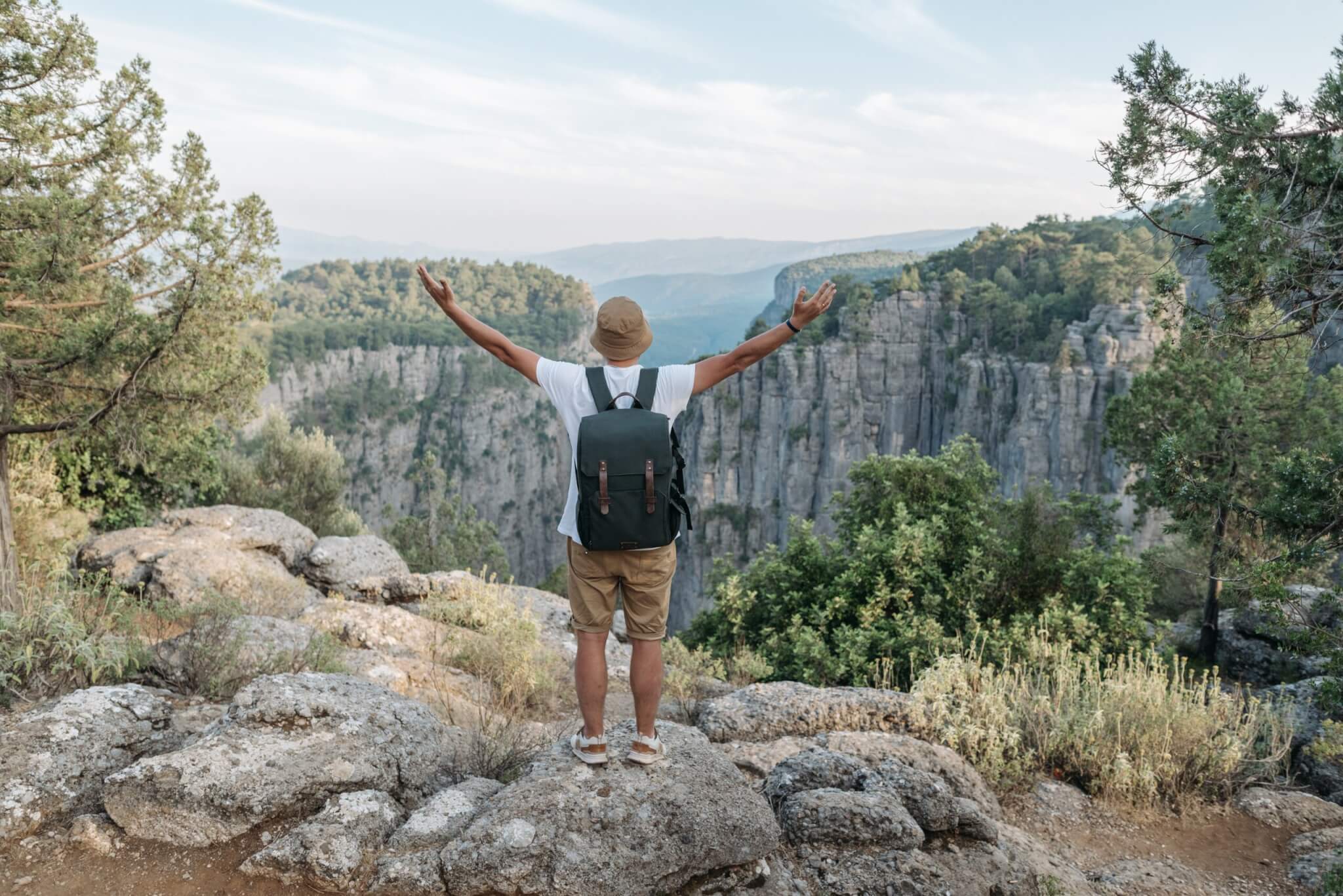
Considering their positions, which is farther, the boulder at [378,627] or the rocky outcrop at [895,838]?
the boulder at [378,627]

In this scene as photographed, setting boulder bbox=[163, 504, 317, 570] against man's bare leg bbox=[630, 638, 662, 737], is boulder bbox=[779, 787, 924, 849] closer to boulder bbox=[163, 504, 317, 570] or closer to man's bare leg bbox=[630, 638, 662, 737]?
man's bare leg bbox=[630, 638, 662, 737]

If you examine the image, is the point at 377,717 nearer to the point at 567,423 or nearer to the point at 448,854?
the point at 448,854

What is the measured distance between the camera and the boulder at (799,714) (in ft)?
17.9

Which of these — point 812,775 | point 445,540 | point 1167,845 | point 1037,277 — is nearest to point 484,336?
point 812,775

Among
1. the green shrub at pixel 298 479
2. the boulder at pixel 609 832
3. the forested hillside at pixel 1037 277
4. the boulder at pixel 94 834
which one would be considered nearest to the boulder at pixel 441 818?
the boulder at pixel 609 832

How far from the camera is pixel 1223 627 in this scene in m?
13.8

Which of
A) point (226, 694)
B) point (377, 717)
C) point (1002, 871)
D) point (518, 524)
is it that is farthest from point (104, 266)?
point (518, 524)

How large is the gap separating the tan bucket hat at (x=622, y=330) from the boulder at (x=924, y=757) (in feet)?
8.54

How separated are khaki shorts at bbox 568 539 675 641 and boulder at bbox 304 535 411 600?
7570 millimetres

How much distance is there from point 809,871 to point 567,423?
2176mm

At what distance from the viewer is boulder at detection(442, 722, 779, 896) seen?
3105mm

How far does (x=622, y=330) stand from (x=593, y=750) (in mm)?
1831

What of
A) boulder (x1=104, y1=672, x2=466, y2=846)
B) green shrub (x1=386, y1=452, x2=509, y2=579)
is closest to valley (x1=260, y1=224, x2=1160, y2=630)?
green shrub (x1=386, y1=452, x2=509, y2=579)

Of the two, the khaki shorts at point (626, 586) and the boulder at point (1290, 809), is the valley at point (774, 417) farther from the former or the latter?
the khaki shorts at point (626, 586)
